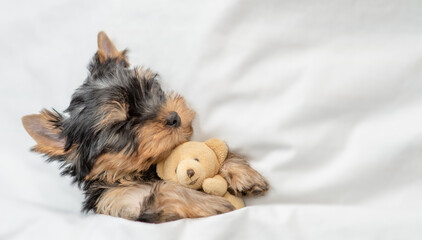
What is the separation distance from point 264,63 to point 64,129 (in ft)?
2.78

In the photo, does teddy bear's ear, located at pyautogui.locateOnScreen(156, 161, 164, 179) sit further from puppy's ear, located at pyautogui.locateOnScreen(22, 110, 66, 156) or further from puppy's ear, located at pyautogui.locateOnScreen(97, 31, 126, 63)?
puppy's ear, located at pyautogui.locateOnScreen(97, 31, 126, 63)

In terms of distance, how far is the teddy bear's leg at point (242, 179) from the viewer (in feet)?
4.75

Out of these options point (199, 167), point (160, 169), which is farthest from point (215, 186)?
point (160, 169)

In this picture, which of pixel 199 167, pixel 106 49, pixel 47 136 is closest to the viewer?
pixel 199 167

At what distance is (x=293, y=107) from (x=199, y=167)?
40 cm

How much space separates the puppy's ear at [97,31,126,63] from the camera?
1.72 m

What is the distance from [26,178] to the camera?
1.91m

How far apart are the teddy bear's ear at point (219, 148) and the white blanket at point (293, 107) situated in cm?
3

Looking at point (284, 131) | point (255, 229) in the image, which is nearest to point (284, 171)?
point (284, 131)

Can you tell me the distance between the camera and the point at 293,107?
55.3 inches

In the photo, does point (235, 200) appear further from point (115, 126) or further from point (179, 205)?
Result: point (115, 126)

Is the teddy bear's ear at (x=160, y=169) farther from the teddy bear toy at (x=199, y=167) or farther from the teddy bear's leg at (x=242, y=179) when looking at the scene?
the teddy bear's leg at (x=242, y=179)

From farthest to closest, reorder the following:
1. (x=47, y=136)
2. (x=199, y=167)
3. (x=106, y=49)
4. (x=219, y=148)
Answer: (x=106, y=49)
(x=47, y=136)
(x=219, y=148)
(x=199, y=167)

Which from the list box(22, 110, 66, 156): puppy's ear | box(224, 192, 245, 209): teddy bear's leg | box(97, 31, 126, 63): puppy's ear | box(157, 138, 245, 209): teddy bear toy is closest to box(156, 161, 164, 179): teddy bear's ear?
box(157, 138, 245, 209): teddy bear toy
